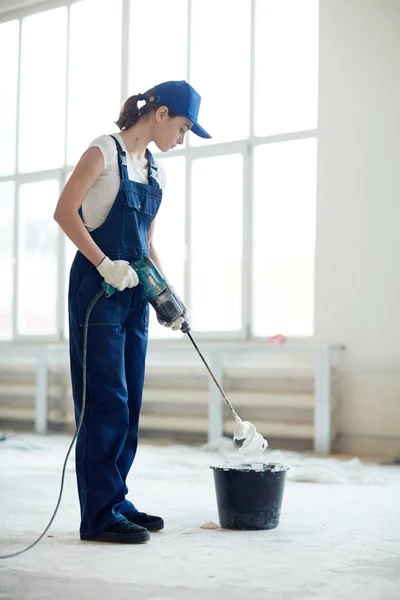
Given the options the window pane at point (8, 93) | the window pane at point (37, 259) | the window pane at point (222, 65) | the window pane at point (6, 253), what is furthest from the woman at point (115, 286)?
the window pane at point (8, 93)

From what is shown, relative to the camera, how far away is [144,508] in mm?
2963

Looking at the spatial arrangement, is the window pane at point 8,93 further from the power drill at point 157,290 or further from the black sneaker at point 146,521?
the black sneaker at point 146,521

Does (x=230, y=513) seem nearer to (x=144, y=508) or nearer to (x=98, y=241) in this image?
(x=144, y=508)

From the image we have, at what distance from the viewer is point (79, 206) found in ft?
7.57

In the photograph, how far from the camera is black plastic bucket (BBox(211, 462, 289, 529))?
2486 mm

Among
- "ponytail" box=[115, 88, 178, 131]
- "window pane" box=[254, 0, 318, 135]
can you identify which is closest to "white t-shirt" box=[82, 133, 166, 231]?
"ponytail" box=[115, 88, 178, 131]

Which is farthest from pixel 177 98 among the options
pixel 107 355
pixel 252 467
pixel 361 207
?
pixel 361 207

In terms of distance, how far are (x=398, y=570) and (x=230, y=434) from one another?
10.4 ft

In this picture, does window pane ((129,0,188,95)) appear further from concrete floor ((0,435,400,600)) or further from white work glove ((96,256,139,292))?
white work glove ((96,256,139,292))

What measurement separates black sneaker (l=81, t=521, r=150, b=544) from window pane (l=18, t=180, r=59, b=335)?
13.7 feet

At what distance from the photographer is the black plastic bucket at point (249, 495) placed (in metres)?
2.49

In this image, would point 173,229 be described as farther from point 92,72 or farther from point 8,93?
point 8,93

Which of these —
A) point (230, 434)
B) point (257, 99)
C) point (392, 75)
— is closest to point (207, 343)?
point (230, 434)

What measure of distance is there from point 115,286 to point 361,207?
2.88 meters
